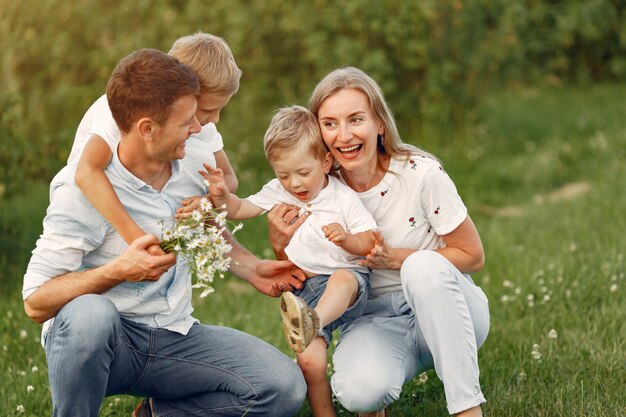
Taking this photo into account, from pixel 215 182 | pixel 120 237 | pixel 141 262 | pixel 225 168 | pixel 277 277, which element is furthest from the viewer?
pixel 225 168

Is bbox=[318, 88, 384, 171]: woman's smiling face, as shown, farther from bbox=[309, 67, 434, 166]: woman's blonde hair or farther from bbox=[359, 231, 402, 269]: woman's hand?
bbox=[359, 231, 402, 269]: woman's hand

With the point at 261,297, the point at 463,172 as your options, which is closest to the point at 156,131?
the point at 261,297

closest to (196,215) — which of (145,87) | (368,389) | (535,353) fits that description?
(145,87)

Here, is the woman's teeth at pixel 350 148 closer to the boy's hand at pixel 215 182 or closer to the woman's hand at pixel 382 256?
the woman's hand at pixel 382 256

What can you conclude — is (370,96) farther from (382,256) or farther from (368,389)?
(368,389)

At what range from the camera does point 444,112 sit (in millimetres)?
8906

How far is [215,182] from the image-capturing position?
11.9ft

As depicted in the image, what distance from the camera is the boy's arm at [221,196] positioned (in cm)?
361

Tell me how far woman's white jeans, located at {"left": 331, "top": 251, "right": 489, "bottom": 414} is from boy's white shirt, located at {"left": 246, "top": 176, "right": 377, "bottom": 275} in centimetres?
25

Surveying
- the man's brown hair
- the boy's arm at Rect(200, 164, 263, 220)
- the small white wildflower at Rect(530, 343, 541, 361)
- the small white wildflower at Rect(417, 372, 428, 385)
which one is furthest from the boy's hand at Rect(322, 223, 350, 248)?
the small white wildflower at Rect(530, 343, 541, 361)

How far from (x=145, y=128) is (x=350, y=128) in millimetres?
837

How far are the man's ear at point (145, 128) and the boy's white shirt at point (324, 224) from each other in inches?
30.7

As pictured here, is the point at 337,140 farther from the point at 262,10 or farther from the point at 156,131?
the point at 262,10

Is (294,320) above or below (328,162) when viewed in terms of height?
below
